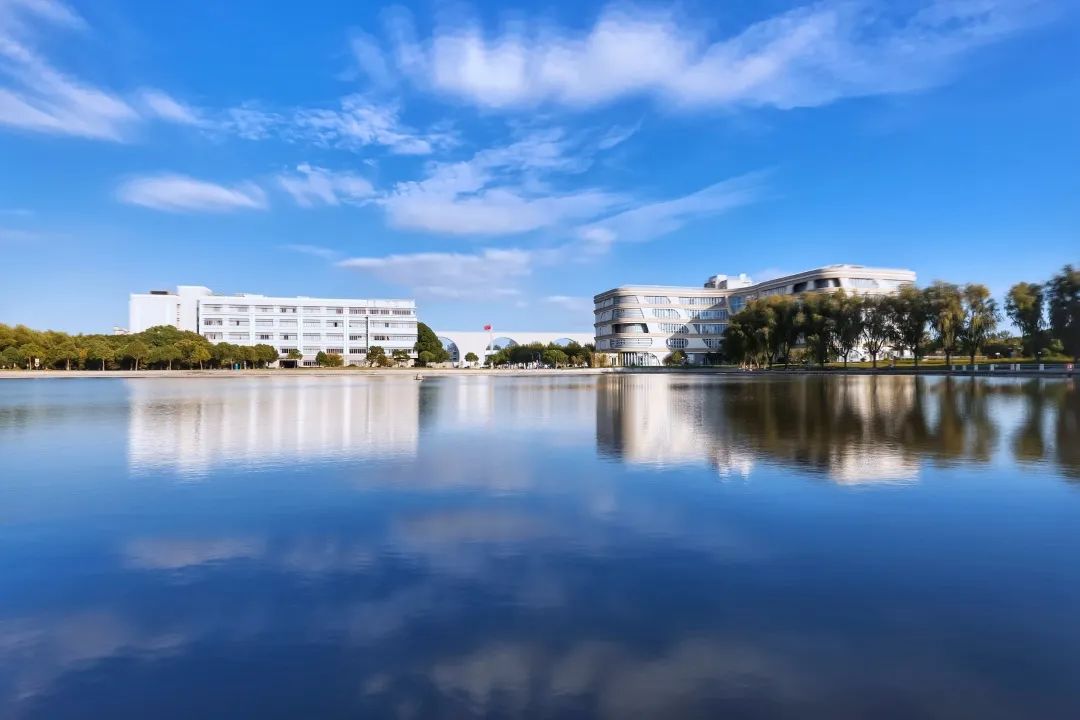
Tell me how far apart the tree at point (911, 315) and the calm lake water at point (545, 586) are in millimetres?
55936

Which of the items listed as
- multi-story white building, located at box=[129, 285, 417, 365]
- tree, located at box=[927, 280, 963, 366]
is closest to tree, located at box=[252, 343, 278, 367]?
multi-story white building, located at box=[129, 285, 417, 365]

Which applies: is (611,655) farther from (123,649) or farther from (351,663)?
(123,649)

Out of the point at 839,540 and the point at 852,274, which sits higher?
the point at 852,274

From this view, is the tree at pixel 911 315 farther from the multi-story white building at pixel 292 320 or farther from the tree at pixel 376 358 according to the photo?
the multi-story white building at pixel 292 320

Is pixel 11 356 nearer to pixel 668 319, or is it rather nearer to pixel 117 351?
pixel 117 351

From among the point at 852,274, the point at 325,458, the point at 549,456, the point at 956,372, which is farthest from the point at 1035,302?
the point at 325,458

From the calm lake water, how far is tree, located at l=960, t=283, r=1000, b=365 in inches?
2213

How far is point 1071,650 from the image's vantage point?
514 centimetres

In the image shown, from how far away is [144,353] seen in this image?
89312 mm

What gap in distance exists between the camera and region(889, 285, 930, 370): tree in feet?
208

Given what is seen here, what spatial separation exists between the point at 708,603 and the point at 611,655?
140 cm

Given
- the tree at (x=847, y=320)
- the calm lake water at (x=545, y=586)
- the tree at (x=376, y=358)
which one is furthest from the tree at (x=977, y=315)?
the tree at (x=376, y=358)

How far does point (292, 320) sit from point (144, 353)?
31127 millimetres

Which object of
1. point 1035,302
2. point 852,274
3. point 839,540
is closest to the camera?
point 839,540
